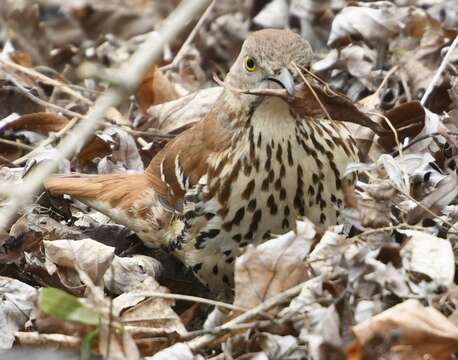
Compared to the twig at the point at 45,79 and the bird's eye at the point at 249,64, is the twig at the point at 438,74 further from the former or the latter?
the twig at the point at 45,79

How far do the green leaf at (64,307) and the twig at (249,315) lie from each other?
360 mm

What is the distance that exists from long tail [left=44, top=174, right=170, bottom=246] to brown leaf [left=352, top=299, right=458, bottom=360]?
1.86 m

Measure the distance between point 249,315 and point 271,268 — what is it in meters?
0.29

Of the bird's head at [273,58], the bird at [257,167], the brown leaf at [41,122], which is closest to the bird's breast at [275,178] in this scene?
the bird at [257,167]

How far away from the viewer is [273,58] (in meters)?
4.03

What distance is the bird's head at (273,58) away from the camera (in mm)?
3982

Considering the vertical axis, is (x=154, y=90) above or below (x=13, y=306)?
below

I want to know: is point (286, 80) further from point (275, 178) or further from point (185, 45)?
point (185, 45)

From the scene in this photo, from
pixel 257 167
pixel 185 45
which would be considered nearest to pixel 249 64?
pixel 257 167

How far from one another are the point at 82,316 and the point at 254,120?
1.29 meters

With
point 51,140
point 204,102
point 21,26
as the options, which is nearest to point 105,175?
point 51,140

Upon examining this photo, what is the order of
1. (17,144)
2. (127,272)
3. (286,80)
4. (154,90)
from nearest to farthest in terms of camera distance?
(286,80) → (127,272) → (17,144) → (154,90)

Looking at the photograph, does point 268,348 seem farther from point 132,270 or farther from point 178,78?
point 178,78

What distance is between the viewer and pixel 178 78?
651 centimetres
